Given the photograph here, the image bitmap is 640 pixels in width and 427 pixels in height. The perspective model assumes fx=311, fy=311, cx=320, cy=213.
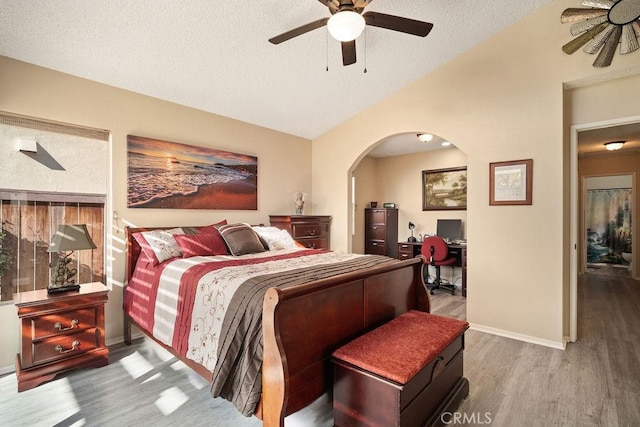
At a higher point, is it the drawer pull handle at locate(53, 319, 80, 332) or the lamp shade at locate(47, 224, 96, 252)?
the lamp shade at locate(47, 224, 96, 252)

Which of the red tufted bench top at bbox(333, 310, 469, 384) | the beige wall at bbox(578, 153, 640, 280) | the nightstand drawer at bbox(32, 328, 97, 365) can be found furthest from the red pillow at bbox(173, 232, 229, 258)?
the beige wall at bbox(578, 153, 640, 280)

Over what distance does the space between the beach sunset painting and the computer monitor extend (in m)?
3.28

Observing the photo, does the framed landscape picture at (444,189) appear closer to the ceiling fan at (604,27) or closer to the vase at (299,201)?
the vase at (299,201)

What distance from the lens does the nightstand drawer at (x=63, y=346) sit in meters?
2.30

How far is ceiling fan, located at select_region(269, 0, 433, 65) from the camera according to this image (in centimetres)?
194

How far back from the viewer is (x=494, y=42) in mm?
3367

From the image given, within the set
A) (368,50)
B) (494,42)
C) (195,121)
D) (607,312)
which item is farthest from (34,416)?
(607,312)

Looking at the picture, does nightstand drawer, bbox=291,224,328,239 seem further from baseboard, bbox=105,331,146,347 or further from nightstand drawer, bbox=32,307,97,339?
nightstand drawer, bbox=32,307,97,339

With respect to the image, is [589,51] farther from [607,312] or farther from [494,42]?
[607,312]

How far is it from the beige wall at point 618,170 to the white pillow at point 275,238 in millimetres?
6214

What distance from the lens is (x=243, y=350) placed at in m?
1.65

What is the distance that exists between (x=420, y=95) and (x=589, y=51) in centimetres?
161

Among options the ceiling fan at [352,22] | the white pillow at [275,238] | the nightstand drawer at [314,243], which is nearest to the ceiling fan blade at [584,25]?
the ceiling fan at [352,22]

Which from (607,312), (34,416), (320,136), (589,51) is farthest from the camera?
(320,136)
